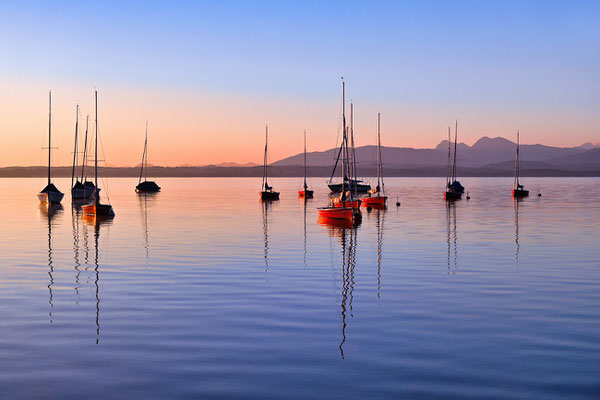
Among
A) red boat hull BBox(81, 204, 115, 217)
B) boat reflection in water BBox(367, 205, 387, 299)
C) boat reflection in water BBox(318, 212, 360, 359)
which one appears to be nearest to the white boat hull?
red boat hull BBox(81, 204, 115, 217)

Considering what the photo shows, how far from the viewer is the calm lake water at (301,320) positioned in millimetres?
12164

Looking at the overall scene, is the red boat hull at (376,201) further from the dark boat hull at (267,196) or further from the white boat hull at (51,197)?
the white boat hull at (51,197)

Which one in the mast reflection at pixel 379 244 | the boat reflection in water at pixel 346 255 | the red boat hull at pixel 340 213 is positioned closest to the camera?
the boat reflection in water at pixel 346 255

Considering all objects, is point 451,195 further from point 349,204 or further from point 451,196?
point 349,204

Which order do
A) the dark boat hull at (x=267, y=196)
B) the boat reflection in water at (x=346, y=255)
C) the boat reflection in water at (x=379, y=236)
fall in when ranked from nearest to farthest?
1. the boat reflection in water at (x=346, y=255)
2. the boat reflection in water at (x=379, y=236)
3. the dark boat hull at (x=267, y=196)

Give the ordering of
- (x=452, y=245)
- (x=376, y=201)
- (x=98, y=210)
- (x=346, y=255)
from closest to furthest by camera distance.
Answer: (x=346, y=255), (x=452, y=245), (x=98, y=210), (x=376, y=201)

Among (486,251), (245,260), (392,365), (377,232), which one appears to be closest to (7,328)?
(392,365)

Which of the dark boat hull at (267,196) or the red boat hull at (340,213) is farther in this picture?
the dark boat hull at (267,196)

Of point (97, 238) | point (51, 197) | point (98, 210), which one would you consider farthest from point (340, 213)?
point (51, 197)

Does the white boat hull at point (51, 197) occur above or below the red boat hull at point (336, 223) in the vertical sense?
above

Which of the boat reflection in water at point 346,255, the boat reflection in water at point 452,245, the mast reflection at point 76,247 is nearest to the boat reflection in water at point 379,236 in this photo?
the boat reflection in water at point 346,255

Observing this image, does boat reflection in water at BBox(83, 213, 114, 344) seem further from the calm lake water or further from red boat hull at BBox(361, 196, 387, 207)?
red boat hull at BBox(361, 196, 387, 207)

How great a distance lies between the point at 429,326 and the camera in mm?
16984

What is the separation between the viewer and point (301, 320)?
58.3ft
